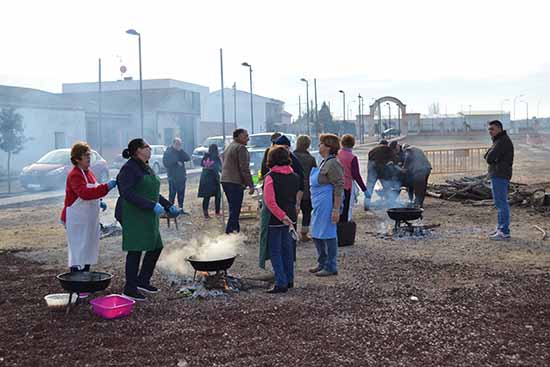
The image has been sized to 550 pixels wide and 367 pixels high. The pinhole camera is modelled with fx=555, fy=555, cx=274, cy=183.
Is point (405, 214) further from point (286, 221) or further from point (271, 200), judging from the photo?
point (271, 200)

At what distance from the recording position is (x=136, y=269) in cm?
586

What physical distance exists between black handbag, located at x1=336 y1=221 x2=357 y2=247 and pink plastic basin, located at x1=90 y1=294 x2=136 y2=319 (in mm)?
3850

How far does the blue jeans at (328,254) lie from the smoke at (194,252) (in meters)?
1.08

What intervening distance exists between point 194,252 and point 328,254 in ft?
6.81

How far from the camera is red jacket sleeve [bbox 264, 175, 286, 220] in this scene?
584 cm

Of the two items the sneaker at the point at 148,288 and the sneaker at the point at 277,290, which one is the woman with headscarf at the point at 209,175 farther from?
the sneaker at the point at 277,290

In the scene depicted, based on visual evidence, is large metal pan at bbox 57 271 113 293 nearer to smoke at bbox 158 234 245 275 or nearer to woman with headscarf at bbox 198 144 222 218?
smoke at bbox 158 234 245 275

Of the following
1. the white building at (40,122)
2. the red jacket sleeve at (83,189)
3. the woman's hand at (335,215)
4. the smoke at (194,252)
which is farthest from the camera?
the white building at (40,122)

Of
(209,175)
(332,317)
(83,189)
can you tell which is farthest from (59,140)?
(332,317)

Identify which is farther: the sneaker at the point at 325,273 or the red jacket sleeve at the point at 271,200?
the sneaker at the point at 325,273

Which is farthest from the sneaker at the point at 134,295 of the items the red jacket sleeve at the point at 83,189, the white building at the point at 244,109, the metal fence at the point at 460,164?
the white building at the point at 244,109

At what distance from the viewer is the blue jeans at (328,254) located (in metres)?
6.73

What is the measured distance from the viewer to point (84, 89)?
5612 centimetres

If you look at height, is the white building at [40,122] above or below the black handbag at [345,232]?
A: above
